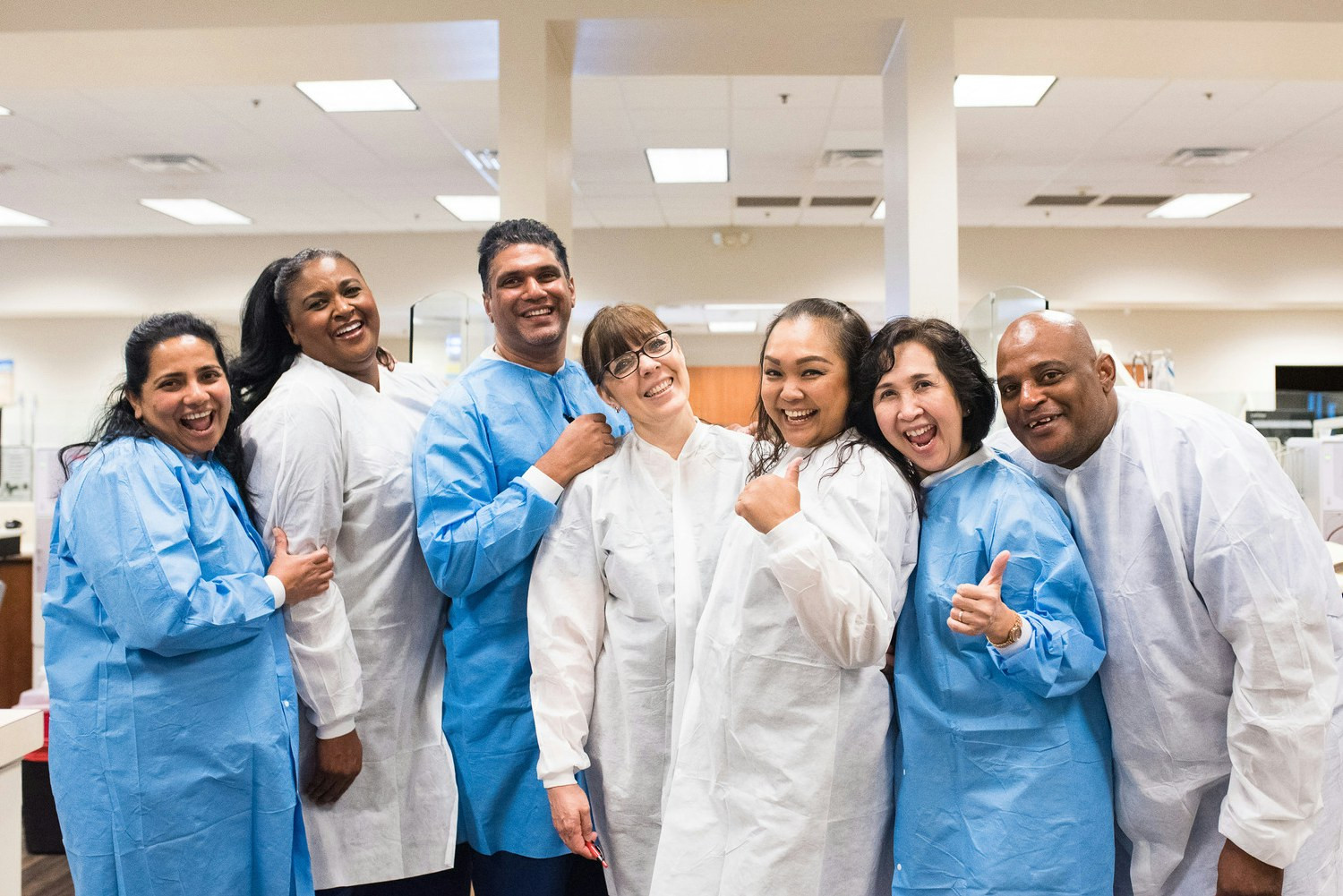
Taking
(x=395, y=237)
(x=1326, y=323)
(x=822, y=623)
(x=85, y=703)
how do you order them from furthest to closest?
(x=1326, y=323)
(x=395, y=237)
(x=85, y=703)
(x=822, y=623)

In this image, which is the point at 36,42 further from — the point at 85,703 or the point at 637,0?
the point at 85,703

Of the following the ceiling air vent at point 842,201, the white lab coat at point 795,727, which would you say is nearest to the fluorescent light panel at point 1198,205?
the ceiling air vent at point 842,201

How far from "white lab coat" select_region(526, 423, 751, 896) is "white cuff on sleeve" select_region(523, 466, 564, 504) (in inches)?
1.0

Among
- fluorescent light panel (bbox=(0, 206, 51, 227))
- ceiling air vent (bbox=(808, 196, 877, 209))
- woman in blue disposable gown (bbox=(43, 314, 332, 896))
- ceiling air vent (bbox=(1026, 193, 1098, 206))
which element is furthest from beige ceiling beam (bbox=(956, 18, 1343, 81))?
fluorescent light panel (bbox=(0, 206, 51, 227))

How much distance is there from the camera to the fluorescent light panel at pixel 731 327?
35.9 ft

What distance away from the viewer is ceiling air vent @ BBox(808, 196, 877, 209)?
296 inches

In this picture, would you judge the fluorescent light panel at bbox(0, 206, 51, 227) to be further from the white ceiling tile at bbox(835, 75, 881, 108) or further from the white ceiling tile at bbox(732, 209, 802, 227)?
the white ceiling tile at bbox(835, 75, 881, 108)

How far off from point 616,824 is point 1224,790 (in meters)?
1.00

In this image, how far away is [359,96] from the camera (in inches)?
207

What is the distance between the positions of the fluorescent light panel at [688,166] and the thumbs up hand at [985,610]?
18.3 feet

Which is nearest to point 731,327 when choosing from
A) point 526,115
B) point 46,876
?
point 526,115

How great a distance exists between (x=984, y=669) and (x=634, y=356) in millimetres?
771

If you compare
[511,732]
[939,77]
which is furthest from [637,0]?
[511,732]

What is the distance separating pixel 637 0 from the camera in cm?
323
